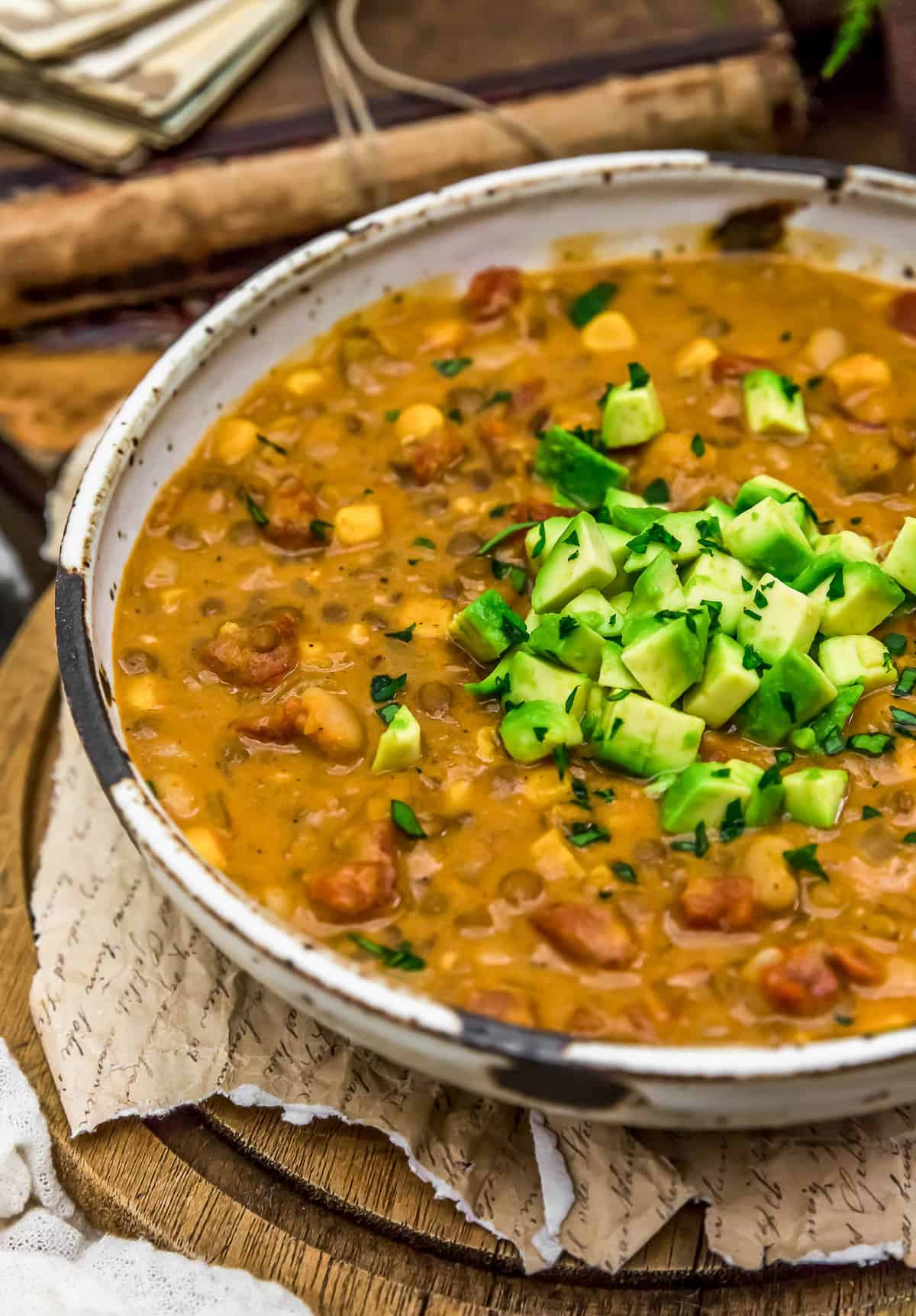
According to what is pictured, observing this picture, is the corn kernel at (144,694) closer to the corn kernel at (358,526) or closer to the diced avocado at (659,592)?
the corn kernel at (358,526)

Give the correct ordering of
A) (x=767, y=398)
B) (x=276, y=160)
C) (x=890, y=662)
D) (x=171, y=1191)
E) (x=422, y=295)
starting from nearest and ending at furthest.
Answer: (x=171, y=1191)
(x=890, y=662)
(x=767, y=398)
(x=422, y=295)
(x=276, y=160)

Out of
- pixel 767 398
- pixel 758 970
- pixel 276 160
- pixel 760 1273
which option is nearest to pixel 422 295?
pixel 767 398

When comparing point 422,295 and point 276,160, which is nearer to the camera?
point 422,295

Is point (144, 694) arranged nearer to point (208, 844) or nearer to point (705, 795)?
point (208, 844)

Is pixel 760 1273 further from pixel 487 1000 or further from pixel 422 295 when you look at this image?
pixel 422 295

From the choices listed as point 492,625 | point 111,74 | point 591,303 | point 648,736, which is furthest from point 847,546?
point 111,74

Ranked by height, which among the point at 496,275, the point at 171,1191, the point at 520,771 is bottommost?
the point at 171,1191

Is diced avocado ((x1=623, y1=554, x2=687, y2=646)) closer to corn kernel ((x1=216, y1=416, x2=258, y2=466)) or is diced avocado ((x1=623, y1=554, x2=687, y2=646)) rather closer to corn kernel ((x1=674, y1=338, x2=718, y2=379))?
corn kernel ((x1=674, y1=338, x2=718, y2=379))
